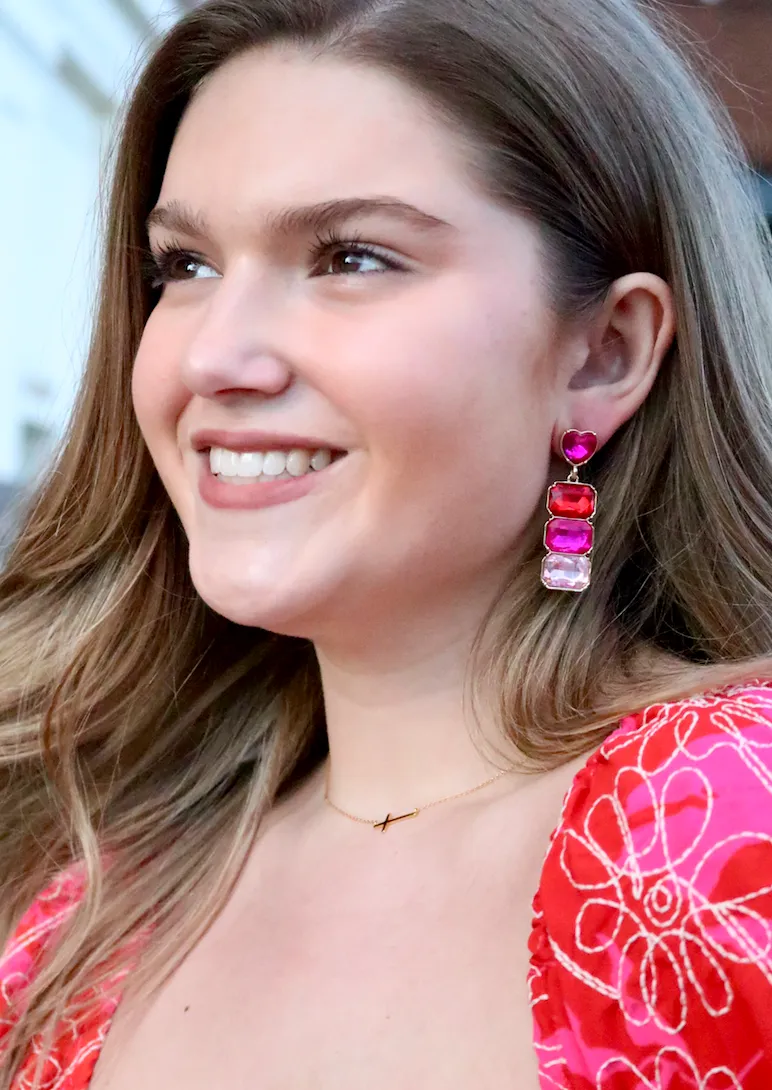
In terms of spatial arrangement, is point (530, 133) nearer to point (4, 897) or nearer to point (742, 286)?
point (742, 286)

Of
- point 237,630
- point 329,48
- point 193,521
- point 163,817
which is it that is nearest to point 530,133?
point 329,48

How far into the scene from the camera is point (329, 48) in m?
0.99

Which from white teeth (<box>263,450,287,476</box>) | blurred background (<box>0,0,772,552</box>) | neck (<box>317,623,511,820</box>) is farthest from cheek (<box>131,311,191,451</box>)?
blurred background (<box>0,0,772,552</box>)

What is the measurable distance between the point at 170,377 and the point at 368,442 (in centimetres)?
24

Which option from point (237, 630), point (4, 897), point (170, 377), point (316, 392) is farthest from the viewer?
point (237, 630)

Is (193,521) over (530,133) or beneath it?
beneath

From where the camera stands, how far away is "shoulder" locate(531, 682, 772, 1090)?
2.19ft

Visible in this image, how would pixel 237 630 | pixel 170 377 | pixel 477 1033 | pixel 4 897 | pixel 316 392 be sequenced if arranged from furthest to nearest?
pixel 237 630
pixel 4 897
pixel 170 377
pixel 316 392
pixel 477 1033

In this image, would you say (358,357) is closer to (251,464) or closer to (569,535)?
(251,464)

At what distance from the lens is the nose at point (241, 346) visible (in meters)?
0.93

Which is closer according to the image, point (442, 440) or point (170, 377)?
point (442, 440)

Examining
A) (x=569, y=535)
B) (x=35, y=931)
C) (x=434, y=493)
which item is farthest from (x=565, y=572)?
(x=35, y=931)

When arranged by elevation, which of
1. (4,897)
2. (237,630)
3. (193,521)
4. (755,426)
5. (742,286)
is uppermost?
(742,286)

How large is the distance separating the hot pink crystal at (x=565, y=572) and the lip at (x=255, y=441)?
0.22 metres
